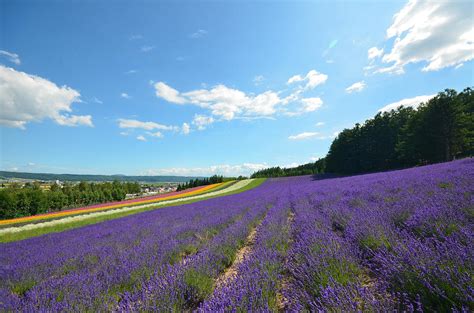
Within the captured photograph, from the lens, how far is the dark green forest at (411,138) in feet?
77.7

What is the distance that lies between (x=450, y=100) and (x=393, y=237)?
31309 millimetres

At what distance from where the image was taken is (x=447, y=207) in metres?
2.99

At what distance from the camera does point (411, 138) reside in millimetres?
27547

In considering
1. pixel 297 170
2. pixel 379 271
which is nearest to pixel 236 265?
pixel 379 271

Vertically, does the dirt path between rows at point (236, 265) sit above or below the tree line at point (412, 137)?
below

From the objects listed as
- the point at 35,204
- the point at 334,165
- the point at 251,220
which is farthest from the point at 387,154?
the point at 35,204

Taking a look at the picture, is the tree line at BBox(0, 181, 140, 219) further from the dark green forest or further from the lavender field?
the dark green forest

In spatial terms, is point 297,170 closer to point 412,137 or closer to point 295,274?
point 412,137

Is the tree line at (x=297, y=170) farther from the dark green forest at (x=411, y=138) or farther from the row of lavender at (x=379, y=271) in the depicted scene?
the row of lavender at (x=379, y=271)

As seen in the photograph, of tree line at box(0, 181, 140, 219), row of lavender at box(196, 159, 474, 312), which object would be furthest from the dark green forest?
tree line at box(0, 181, 140, 219)

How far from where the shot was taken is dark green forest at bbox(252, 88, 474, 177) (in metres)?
23.7

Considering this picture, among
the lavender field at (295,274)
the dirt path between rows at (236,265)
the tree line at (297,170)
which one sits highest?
the tree line at (297,170)

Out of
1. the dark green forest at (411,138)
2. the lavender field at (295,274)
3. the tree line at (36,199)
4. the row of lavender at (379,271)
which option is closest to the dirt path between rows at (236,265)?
the lavender field at (295,274)

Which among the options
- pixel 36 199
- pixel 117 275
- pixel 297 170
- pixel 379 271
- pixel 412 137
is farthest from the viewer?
pixel 297 170
